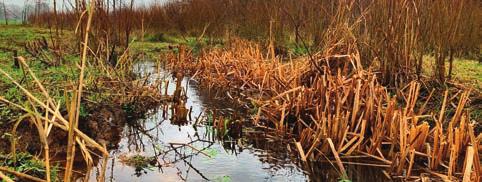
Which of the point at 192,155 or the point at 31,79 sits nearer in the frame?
the point at 192,155

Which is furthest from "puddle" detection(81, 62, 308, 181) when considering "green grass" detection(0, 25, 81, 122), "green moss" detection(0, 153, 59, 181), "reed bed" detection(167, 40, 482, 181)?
"green grass" detection(0, 25, 81, 122)

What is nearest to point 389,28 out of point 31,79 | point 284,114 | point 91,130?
point 284,114

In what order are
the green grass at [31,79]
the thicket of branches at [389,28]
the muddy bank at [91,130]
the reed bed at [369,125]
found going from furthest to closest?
1. the thicket of branches at [389,28]
2. the green grass at [31,79]
3. the muddy bank at [91,130]
4. the reed bed at [369,125]

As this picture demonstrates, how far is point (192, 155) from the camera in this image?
4.27 metres

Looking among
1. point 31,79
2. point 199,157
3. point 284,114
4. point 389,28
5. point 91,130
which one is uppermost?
point 389,28

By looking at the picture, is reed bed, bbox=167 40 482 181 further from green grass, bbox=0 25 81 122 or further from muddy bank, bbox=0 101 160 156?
green grass, bbox=0 25 81 122

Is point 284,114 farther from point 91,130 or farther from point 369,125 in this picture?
point 91,130

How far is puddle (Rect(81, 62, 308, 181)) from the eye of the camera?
3.78 meters

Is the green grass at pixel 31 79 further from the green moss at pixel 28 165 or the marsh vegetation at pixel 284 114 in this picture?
the green moss at pixel 28 165

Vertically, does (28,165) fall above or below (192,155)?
above

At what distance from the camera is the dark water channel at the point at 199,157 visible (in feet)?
12.4

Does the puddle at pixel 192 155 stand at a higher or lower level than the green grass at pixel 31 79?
lower

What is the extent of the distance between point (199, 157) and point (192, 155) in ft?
0.27

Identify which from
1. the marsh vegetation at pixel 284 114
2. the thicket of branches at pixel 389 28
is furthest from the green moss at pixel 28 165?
the thicket of branches at pixel 389 28
